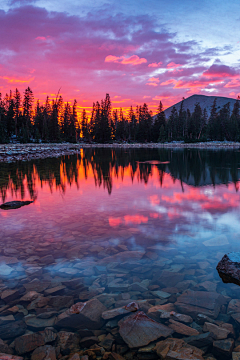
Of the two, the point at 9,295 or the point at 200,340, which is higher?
the point at 9,295

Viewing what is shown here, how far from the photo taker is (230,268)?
443 cm

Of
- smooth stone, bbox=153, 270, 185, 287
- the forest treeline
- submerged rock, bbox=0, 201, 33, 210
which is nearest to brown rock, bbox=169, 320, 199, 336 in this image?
smooth stone, bbox=153, 270, 185, 287

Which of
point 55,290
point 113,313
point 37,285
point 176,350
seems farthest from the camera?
point 37,285

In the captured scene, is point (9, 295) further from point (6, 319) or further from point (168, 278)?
point (168, 278)

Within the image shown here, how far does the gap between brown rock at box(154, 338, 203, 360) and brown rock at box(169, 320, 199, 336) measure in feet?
0.54

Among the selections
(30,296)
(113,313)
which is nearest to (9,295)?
(30,296)

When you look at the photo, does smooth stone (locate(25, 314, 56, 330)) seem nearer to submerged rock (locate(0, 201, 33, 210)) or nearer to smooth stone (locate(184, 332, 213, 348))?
smooth stone (locate(184, 332, 213, 348))

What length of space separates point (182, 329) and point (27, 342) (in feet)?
6.41

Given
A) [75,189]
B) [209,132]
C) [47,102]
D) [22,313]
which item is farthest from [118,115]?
[22,313]

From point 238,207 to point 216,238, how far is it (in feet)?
10.9

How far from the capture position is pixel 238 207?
29.0 feet

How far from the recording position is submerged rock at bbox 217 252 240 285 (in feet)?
14.2

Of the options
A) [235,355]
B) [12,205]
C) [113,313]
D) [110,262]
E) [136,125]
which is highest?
[136,125]

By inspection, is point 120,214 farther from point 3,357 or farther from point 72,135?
point 72,135
